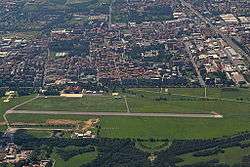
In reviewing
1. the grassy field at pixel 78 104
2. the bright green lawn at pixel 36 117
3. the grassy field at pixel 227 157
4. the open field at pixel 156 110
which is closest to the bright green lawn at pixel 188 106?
the open field at pixel 156 110

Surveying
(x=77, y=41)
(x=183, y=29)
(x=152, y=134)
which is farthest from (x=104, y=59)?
(x=152, y=134)

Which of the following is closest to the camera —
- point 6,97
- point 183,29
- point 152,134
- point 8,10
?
point 152,134

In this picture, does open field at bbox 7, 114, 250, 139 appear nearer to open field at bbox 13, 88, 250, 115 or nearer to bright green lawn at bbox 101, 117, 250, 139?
bright green lawn at bbox 101, 117, 250, 139

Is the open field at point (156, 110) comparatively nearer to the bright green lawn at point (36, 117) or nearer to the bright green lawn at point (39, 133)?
the bright green lawn at point (36, 117)

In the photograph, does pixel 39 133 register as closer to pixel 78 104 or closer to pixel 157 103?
pixel 78 104

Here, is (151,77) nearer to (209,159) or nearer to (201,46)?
(201,46)

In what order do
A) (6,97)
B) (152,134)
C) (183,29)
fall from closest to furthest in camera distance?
(152,134) → (6,97) → (183,29)
